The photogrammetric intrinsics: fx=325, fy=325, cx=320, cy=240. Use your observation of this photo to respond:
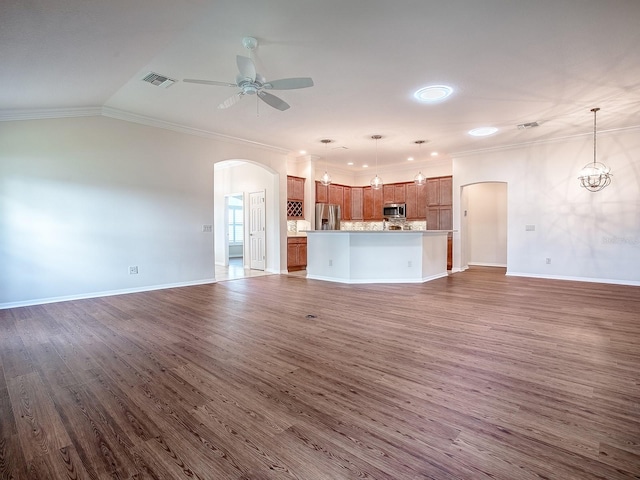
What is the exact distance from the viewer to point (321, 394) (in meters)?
2.23

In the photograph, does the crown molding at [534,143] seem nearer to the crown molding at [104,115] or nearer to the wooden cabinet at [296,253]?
the wooden cabinet at [296,253]

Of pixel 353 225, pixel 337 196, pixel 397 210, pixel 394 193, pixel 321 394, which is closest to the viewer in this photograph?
pixel 321 394

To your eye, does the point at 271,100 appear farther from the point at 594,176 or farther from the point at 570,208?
the point at 570,208

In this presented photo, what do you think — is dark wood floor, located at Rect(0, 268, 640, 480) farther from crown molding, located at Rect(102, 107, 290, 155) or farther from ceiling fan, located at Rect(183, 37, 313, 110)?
crown molding, located at Rect(102, 107, 290, 155)

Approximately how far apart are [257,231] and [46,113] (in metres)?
5.00

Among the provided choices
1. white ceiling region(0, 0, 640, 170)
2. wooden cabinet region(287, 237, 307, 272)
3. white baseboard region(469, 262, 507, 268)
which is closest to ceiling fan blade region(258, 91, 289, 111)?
white ceiling region(0, 0, 640, 170)

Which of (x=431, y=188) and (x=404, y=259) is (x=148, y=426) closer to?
(x=404, y=259)

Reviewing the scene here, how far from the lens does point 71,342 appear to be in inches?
129

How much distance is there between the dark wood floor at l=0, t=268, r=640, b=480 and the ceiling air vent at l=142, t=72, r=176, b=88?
10.2ft

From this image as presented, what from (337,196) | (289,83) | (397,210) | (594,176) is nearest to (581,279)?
(594,176)

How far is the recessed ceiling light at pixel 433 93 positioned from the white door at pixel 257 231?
4.99 metres

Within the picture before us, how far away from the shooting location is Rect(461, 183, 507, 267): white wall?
381 inches

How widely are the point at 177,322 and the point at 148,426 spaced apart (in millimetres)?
2224

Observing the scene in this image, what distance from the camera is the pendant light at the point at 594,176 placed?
621 centimetres
